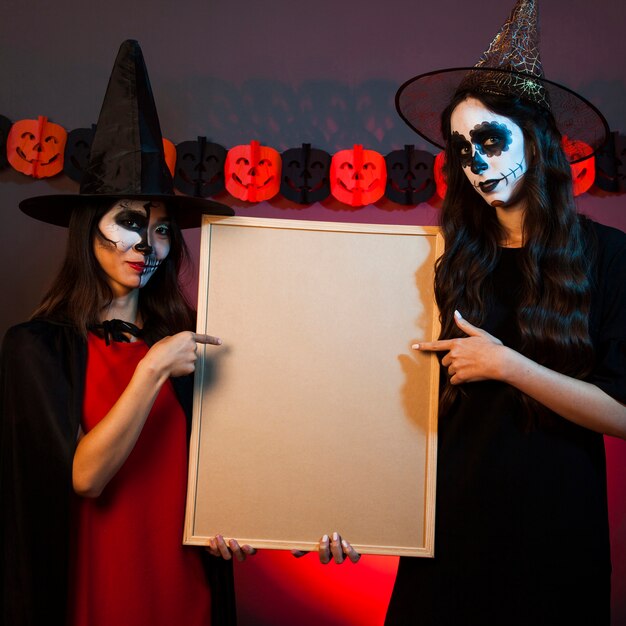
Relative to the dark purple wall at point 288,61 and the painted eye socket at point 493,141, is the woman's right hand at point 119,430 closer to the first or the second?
the painted eye socket at point 493,141

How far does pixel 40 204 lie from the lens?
1.56 meters

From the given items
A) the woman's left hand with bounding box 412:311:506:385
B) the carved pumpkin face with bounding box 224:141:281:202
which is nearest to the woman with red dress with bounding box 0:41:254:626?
the woman's left hand with bounding box 412:311:506:385

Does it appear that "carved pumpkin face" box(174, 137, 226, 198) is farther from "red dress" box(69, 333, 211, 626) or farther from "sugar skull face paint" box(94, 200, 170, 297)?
"red dress" box(69, 333, 211, 626)

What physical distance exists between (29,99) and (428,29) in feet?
4.68

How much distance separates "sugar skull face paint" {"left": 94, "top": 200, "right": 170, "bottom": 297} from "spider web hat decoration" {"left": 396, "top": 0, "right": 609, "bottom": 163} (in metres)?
0.63

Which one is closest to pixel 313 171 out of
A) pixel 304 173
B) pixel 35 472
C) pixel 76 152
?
pixel 304 173

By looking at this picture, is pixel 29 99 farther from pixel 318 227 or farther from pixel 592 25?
pixel 592 25

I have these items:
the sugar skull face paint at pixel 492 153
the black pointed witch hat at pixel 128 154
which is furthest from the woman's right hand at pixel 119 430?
the sugar skull face paint at pixel 492 153

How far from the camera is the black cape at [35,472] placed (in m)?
1.33

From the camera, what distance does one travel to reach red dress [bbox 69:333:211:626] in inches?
54.0

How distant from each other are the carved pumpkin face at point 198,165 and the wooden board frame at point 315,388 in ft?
3.19

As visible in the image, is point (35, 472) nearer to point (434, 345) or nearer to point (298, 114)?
point (434, 345)

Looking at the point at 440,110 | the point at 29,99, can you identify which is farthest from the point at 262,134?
the point at 440,110

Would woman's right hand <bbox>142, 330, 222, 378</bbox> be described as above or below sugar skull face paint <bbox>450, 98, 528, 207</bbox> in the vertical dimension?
below
